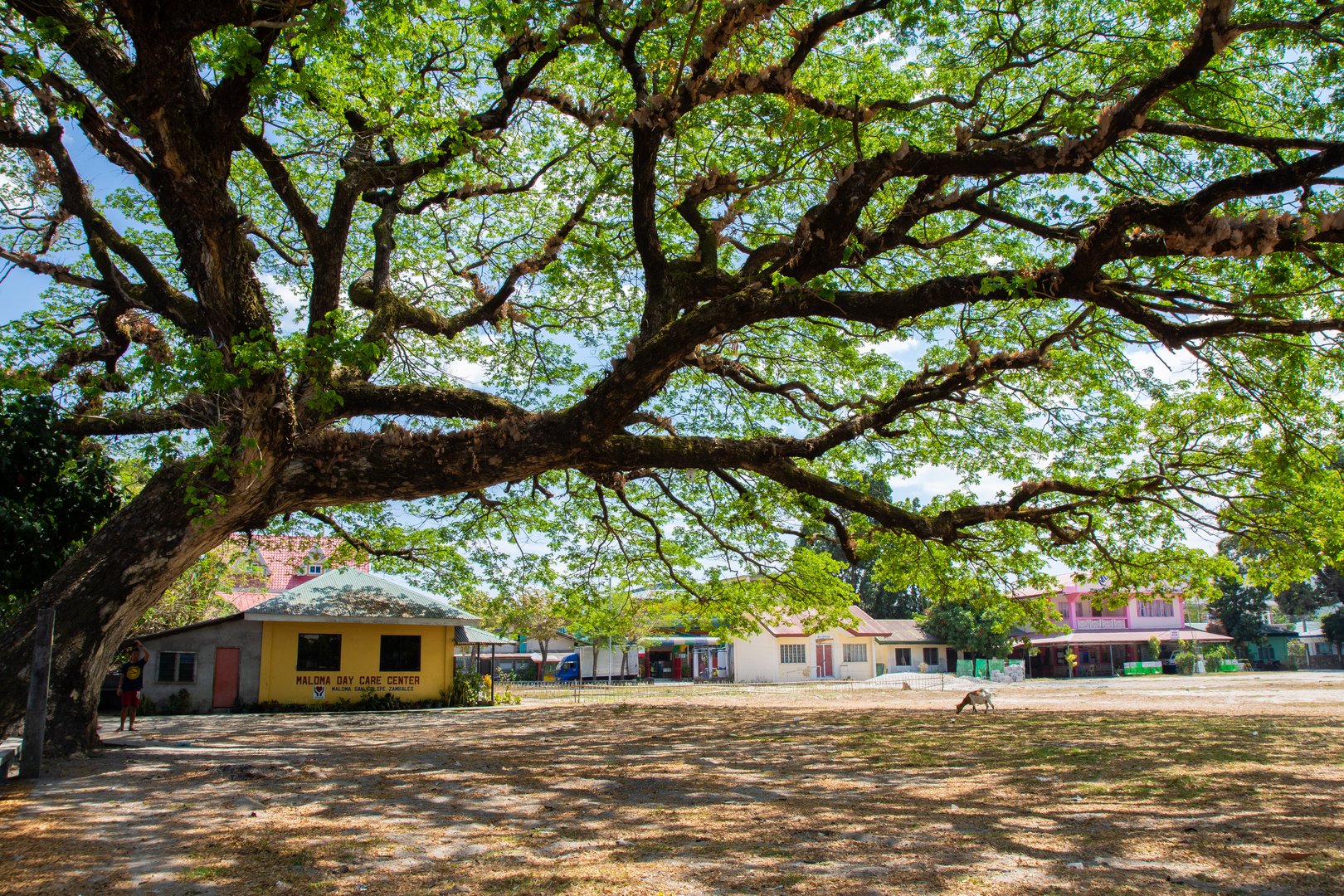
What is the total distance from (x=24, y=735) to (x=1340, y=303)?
1412 cm

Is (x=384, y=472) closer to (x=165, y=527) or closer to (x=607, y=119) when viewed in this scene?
(x=165, y=527)

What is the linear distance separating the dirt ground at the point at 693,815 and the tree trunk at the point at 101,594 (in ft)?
2.26

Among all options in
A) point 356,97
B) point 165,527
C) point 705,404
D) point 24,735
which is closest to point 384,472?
point 165,527

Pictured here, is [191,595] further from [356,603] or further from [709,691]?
[709,691]

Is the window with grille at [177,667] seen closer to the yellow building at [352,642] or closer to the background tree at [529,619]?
the yellow building at [352,642]

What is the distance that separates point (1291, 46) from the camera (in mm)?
8180

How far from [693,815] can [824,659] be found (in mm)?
40717

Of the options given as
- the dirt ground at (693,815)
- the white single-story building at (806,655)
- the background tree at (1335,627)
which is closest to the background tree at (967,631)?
the white single-story building at (806,655)

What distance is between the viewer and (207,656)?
20297mm

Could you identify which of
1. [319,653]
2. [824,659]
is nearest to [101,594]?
[319,653]

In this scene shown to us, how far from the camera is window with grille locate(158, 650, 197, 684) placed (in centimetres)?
2033

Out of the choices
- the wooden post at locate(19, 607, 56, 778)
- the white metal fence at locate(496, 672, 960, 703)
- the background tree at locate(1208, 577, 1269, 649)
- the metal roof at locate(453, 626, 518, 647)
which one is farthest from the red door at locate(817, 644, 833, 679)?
the wooden post at locate(19, 607, 56, 778)

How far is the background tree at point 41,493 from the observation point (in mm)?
8281

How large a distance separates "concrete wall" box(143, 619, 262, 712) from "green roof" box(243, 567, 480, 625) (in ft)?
2.64
